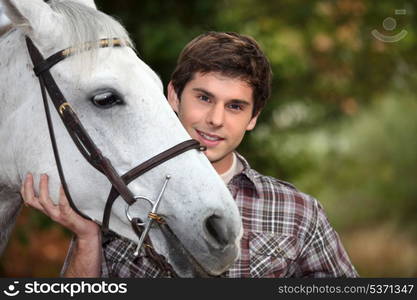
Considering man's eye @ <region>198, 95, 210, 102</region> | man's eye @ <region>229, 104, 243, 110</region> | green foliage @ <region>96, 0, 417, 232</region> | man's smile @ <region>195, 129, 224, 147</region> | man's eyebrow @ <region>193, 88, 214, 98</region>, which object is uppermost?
man's eyebrow @ <region>193, 88, 214, 98</region>

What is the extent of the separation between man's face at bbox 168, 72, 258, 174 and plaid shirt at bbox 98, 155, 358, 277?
8.5 inches

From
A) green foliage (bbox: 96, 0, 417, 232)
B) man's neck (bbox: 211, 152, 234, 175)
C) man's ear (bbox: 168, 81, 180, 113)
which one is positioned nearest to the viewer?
man's neck (bbox: 211, 152, 234, 175)

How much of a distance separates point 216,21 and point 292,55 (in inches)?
54.7

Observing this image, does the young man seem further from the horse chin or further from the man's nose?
the horse chin

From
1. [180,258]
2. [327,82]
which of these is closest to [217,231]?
[180,258]

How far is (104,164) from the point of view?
236 centimetres

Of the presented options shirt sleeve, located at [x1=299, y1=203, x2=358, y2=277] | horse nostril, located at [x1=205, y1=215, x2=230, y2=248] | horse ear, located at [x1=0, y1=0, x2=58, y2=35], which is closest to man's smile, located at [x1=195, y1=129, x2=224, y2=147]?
horse nostril, located at [x1=205, y1=215, x2=230, y2=248]

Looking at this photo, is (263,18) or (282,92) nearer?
(282,92)

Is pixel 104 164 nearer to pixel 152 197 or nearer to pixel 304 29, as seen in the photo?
pixel 152 197

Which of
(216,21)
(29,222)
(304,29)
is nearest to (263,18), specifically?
(304,29)

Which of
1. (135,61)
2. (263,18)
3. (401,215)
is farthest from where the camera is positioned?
(401,215)

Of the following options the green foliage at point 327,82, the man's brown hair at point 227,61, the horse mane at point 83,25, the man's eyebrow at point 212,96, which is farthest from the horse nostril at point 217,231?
the green foliage at point 327,82

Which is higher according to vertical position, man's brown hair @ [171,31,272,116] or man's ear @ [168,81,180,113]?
man's brown hair @ [171,31,272,116]

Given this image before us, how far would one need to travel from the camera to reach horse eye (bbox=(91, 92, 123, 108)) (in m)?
2.35
